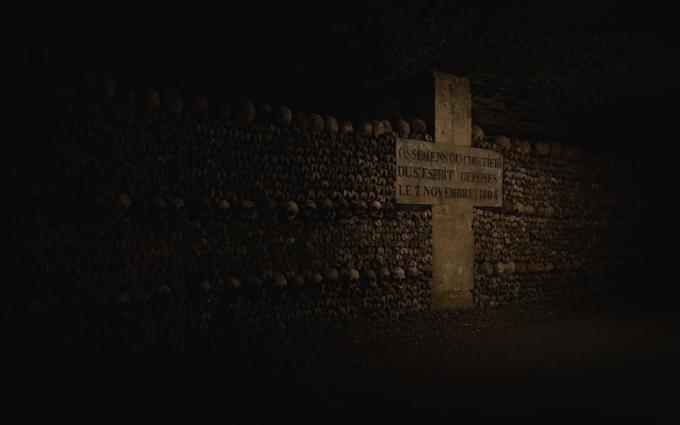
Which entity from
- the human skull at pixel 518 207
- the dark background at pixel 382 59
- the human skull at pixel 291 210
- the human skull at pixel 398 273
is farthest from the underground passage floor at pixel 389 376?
the human skull at pixel 518 207

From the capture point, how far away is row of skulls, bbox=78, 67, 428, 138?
368cm

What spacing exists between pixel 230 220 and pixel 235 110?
951 mm

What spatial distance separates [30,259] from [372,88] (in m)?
4.29

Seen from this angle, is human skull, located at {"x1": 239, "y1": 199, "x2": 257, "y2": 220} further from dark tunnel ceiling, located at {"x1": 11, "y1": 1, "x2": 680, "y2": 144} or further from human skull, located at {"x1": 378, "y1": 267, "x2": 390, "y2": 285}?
dark tunnel ceiling, located at {"x1": 11, "y1": 1, "x2": 680, "y2": 144}

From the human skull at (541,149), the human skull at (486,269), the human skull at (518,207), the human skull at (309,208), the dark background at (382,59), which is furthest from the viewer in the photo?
the human skull at (541,149)

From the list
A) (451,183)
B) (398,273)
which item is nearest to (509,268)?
(451,183)

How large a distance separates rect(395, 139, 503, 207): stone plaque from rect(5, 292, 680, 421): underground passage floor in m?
1.45

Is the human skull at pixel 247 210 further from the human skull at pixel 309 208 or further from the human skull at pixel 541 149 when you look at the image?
the human skull at pixel 541 149

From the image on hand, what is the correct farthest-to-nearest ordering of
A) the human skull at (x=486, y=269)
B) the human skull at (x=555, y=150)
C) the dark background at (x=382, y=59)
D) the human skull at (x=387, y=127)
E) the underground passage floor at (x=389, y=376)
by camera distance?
the human skull at (x=555, y=150) < the human skull at (x=486, y=269) < the human skull at (x=387, y=127) < the dark background at (x=382, y=59) < the underground passage floor at (x=389, y=376)

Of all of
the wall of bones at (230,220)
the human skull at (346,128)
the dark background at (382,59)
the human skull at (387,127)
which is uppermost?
the dark background at (382,59)

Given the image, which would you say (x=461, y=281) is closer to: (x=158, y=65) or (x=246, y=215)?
(x=246, y=215)

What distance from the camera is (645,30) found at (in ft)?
15.2

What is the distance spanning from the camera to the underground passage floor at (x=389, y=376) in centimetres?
290

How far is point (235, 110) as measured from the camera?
4.47 meters
